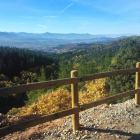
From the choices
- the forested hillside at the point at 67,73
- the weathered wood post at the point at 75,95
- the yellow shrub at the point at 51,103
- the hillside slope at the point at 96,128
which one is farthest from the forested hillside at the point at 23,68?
the weathered wood post at the point at 75,95

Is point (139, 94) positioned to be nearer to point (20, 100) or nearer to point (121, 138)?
point (121, 138)

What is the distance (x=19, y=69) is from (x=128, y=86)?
65.0m

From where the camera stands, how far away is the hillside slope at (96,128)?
3834 mm

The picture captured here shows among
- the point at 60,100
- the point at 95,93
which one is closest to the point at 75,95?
the point at 60,100

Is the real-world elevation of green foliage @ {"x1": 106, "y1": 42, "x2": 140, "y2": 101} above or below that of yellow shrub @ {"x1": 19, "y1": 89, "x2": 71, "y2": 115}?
above

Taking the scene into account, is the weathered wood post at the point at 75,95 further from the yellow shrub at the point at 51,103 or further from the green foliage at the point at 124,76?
the yellow shrub at the point at 51,103

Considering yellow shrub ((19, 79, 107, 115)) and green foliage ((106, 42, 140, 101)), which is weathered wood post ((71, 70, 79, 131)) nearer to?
green foliage ((106, 42, 140, 101))

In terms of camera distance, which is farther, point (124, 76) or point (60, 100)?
point (60, 100)

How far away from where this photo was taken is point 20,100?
4525 centimetres

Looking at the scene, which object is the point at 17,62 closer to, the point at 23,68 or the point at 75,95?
the point at 23,68

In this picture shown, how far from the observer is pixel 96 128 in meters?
4.14

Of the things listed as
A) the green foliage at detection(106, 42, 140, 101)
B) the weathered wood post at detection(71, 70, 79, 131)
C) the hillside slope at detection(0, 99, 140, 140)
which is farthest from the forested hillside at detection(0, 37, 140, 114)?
the weathered wood post at detection(71, 70, 79, 131)

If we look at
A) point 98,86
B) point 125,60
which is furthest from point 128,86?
point 98,86

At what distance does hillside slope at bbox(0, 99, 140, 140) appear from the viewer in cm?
383
